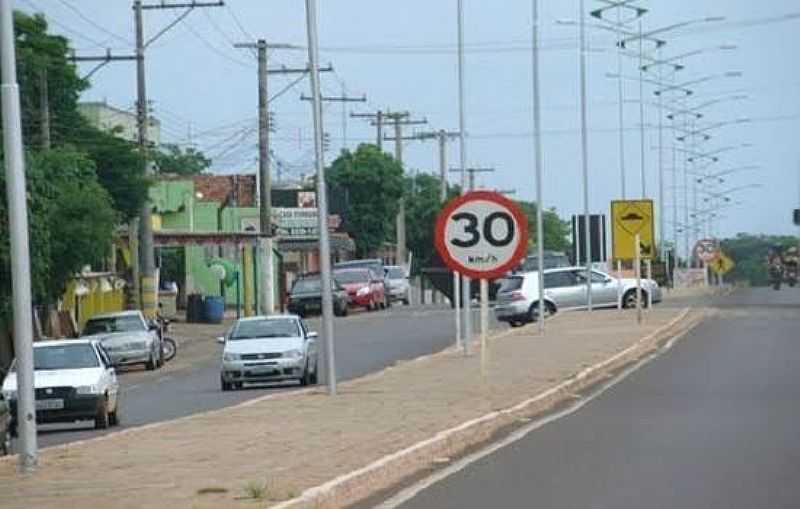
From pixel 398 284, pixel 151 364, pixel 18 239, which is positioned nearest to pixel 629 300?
A: pixel 151 364

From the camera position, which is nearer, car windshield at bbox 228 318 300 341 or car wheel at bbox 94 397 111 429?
car wheel at bbox 94 397 111 429

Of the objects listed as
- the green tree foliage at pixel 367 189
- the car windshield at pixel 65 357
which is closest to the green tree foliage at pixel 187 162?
the green tree foliage at pixel 367 189

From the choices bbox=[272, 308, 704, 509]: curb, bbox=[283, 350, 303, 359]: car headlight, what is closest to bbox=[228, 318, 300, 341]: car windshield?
bbox=[283, 350, 303, 359]: car headlight

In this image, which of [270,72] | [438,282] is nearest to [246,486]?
[438,282]

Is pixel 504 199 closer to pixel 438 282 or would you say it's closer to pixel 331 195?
pixel 438 282

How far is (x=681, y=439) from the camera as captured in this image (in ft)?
70.9

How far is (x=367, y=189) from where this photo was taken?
116 meters

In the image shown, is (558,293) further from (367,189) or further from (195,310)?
(367,189)

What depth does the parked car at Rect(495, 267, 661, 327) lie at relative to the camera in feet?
205

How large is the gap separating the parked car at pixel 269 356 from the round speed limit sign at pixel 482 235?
13711mm

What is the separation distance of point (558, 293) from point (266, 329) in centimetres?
2439

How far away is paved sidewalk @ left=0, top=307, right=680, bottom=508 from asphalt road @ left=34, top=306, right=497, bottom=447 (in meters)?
2.96

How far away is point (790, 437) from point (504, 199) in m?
6.94

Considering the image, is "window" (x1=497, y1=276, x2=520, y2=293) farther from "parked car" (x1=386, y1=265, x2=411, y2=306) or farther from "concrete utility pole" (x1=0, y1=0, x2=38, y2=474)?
"concrete utility pole" (x1=0, y1=0, x2=38, y2=474)
